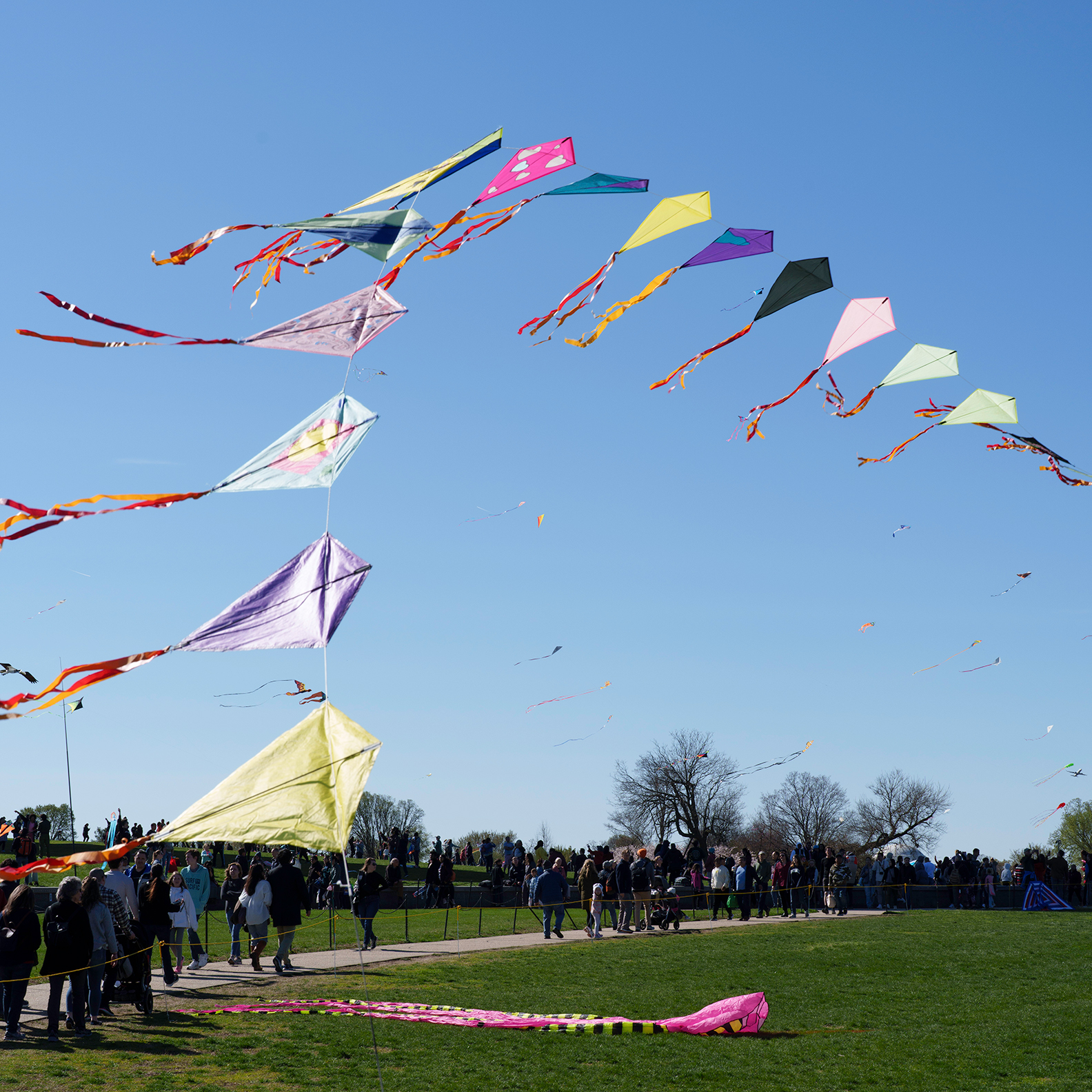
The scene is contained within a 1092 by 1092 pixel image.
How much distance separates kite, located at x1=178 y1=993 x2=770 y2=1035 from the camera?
1002 cm

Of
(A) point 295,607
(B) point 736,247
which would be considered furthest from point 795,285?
(A) point 295,607

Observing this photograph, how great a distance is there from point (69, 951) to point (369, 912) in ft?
22.6

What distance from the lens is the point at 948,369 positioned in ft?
35.9

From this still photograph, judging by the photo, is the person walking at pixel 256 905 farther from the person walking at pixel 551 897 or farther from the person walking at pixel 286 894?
the person walking at pixel 551 897

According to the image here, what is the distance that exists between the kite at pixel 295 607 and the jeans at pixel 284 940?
Result: 6.99 meters

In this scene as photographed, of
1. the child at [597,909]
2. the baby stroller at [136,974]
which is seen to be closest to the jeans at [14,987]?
the baby stroller at [136,974]

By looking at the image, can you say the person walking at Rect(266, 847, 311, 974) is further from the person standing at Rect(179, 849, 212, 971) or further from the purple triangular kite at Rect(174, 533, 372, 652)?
the purple triangular kite at Rect(174, 533, 372, 652)

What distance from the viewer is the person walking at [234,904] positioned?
45.8 ft

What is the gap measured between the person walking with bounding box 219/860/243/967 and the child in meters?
5.78

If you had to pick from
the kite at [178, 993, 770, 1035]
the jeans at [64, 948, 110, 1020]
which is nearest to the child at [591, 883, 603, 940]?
the kite at [178, 993, 770, 1035]

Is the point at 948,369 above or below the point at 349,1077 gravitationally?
above

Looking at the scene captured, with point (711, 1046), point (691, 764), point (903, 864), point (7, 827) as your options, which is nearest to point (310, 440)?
point (7, 827)

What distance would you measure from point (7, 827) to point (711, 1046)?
6.08 metres

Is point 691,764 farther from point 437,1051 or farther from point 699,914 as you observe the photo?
point 437,1051
